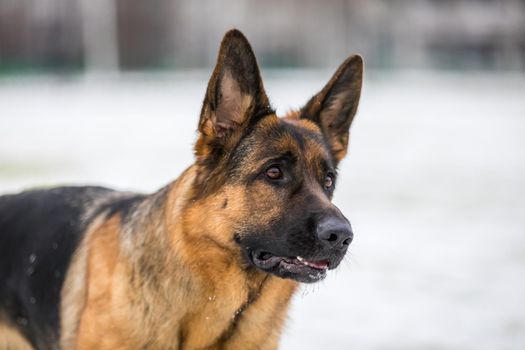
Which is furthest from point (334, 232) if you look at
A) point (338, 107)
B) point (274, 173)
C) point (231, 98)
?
point (338, 107)

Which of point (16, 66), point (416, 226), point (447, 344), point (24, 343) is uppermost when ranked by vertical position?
point (24, 343)

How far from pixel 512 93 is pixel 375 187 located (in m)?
19.3

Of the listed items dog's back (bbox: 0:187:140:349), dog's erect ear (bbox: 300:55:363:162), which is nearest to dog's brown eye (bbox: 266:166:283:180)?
dog's erect ear (bbox: 300:55:363:162)

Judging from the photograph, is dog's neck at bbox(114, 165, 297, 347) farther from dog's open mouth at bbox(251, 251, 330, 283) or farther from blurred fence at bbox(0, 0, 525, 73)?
blurred fence at bbox(0, 0, 525, 73)

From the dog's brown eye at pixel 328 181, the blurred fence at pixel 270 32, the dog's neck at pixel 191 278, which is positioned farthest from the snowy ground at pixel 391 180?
the blurred fence at pixel 270 32

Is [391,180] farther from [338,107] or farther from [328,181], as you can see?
[328,181]

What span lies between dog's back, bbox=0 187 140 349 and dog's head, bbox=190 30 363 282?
78 cm

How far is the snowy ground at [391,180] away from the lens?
5516 millimetres

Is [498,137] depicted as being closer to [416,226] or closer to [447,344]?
[416,226]

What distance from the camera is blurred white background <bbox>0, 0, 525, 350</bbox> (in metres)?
5.92

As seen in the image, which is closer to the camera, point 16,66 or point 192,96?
point 192,96

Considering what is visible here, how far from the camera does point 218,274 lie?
141 inches

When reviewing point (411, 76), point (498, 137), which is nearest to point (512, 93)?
point (411, 76)

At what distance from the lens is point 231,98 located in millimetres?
3648
